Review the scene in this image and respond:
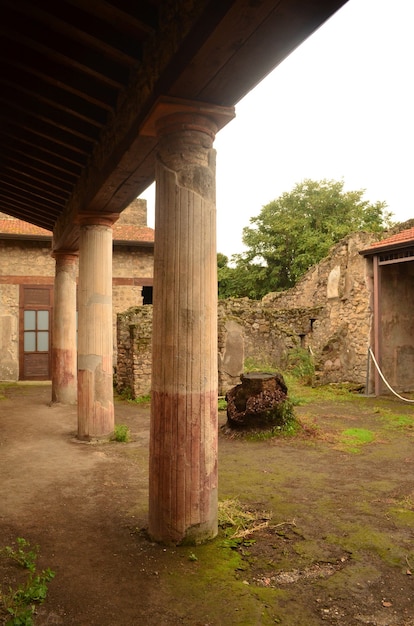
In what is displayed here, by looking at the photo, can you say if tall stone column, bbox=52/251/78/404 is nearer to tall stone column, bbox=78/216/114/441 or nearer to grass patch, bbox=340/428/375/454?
tall stone column, bbox=78/216/114/441

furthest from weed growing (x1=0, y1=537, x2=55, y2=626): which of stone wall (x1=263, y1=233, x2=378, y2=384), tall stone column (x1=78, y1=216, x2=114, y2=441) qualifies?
stone wall (x1=263, y1=233, x2=378, y2=384)

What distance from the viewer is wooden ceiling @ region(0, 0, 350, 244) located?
111 inches

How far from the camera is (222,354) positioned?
11633 mm

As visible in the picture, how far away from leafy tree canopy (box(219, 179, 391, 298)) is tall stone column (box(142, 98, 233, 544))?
2439 centimetres

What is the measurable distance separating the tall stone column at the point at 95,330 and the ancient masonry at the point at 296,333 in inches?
154

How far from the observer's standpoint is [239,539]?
3.90 meters

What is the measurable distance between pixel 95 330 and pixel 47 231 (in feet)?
28.9

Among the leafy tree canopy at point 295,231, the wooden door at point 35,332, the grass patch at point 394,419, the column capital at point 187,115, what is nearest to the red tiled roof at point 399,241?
the grass patch at point 394,419

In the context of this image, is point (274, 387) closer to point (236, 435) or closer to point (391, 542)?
point (236, 435)

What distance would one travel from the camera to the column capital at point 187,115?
11.8 ft

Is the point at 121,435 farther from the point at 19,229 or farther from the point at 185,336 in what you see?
the point at 19,229

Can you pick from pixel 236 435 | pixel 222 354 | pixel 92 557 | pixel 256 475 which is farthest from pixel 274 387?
pixel 92 557

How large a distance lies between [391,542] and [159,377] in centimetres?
223

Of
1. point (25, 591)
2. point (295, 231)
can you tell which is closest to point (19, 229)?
point (25, 591)
